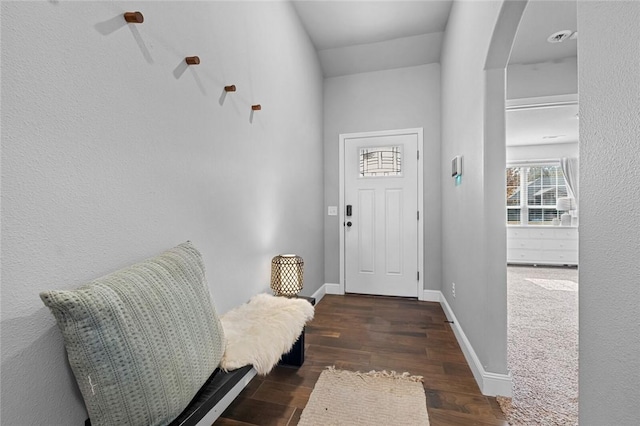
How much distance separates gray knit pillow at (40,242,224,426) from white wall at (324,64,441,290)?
9.62 feet

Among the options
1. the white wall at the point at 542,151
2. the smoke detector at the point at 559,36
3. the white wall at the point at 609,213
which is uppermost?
the smoke detector at the point at 559,36

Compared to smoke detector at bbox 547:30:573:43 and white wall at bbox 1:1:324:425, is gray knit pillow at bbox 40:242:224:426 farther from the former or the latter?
smoke detector at bbox 547:30:573:43

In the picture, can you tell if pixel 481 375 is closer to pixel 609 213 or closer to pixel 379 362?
pixel 379 362

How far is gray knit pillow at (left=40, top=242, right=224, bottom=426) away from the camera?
0.73 m

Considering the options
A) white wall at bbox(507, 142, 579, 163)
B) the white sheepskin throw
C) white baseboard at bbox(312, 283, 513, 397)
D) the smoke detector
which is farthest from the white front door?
white wall at bbox(507, 142, 579, 163)

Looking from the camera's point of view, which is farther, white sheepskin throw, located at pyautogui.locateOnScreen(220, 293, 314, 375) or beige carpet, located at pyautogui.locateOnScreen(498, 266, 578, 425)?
beige carpet, located at pyautogui.locateOnScreen(498, 266, 578, 425)

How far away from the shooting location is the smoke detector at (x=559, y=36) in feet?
8.84

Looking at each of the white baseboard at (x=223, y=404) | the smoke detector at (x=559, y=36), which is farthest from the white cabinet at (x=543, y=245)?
the white baseboard at (x=223, y=404)

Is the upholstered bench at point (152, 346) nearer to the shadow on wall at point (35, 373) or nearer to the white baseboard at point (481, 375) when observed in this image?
the shadow on wall at point (35, 373)

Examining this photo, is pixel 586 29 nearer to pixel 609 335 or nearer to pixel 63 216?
pixel 609 335

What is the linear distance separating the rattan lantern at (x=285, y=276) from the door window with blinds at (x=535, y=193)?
6158mm

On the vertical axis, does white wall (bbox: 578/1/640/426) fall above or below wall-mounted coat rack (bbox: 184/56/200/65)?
below

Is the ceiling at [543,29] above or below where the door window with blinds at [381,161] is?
above

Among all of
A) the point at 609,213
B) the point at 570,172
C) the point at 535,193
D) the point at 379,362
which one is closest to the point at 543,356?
the point at 379,362
